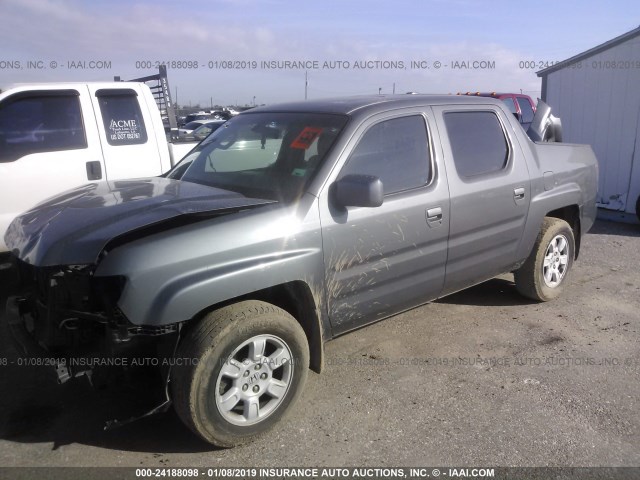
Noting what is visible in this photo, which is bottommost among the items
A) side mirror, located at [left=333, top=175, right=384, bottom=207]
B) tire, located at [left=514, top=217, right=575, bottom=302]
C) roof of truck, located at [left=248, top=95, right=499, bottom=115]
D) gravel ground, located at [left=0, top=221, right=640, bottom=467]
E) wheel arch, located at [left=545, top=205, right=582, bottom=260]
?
gravel ground, located at [left=0, top=221, right=640, bottom=467]

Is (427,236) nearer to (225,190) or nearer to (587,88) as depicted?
(225,190)

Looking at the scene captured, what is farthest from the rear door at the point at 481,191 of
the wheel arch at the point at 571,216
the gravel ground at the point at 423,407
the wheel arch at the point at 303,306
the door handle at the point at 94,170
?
the door handle at the point at 94,170

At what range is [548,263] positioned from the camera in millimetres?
5086

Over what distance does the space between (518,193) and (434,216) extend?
1.07 metres

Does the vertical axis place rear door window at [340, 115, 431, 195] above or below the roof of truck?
below

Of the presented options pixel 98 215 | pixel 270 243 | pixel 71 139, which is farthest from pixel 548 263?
pixel 71 139

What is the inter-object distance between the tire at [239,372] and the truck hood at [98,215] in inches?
22.9

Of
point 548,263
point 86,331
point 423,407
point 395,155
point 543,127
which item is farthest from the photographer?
point 543,127

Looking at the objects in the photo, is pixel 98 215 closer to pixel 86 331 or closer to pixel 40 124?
pixel 86 331

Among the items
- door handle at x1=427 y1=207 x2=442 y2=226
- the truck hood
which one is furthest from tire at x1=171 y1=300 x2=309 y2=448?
door handle at x1=427 y1=207 x2=442 y2=226

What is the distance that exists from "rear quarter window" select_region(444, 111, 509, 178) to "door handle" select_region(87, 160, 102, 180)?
352 cm

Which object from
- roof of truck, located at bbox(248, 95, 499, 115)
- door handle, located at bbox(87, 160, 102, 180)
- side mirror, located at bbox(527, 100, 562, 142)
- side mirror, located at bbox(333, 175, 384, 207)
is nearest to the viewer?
side mirror, located at bbox(333, 175, 384, 207)

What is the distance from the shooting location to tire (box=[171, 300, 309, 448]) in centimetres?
→ 278

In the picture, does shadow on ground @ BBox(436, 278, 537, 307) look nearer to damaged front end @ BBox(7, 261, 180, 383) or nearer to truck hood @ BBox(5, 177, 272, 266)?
truck hood @ BBox(5, 177, 272, 266)
